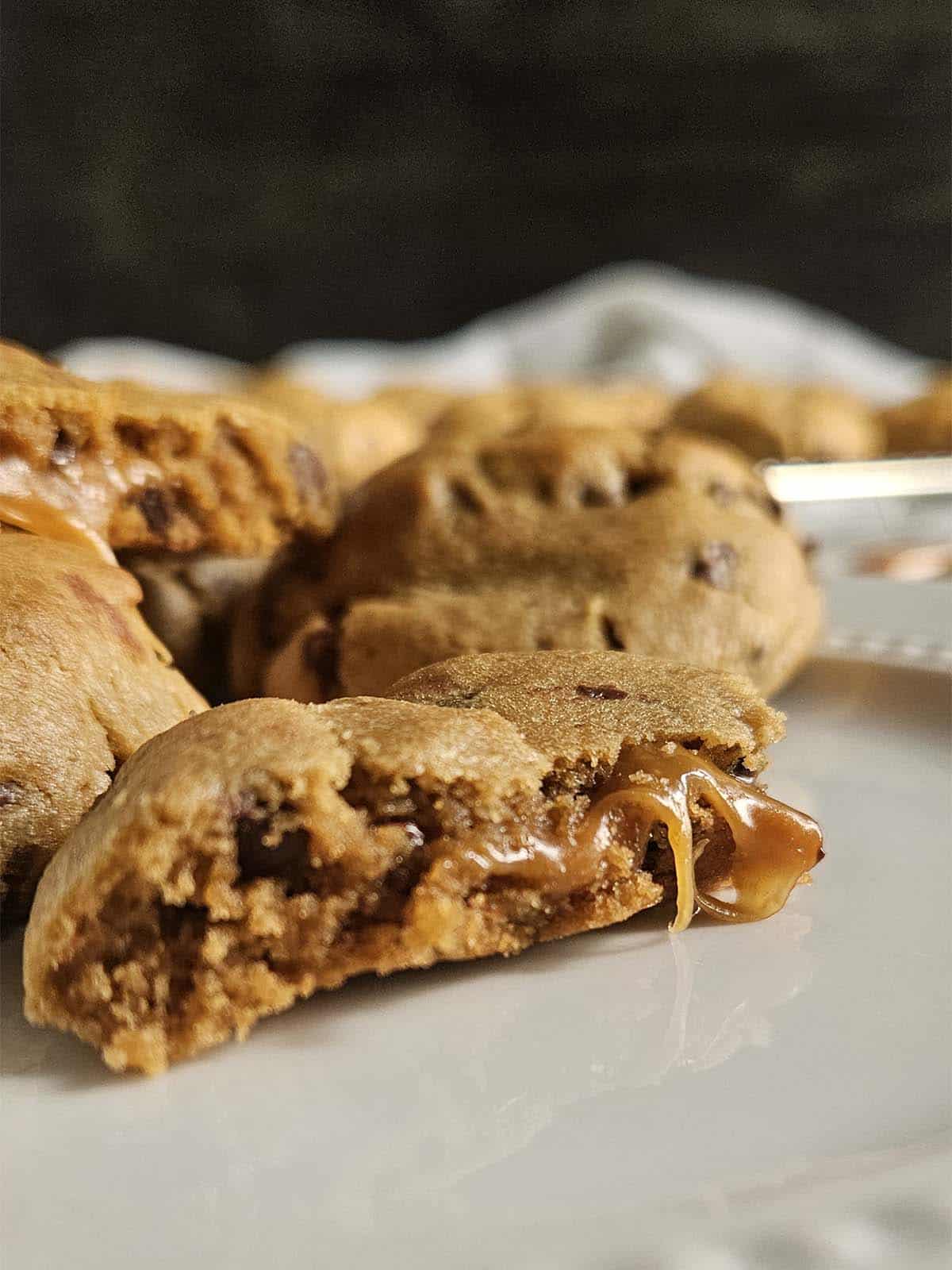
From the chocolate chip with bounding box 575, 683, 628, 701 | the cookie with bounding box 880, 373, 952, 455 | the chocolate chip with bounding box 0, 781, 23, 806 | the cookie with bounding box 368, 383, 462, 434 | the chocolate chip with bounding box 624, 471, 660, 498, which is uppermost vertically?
the chocolate chip with bounding box 575, 683, 628, 701

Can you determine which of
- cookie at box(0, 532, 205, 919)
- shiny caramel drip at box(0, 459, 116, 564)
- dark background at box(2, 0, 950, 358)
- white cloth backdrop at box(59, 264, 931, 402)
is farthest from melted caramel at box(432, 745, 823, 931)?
dark background at box(2, 0, 950, 358)

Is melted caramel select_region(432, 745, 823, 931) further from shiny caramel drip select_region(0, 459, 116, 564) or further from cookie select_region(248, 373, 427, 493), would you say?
cookie select_region(248, 373, 427, 493)

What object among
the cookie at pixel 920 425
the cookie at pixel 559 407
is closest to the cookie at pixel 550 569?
the cookie at pixel 559 407

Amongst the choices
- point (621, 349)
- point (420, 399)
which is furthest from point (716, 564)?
point (621, 349)

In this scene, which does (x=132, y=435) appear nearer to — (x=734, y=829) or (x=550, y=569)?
(x=550, y=569)

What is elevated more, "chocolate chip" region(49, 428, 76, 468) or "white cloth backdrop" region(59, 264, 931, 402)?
"chocolate chip" region(49, 428, 76, 468)

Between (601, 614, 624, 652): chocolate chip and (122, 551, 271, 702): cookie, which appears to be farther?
(122, 551, 271, 702): cookie

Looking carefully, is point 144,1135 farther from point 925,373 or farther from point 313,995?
point 925,373
